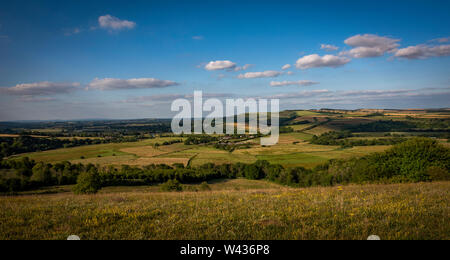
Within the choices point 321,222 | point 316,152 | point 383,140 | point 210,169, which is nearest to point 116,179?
point 210,169

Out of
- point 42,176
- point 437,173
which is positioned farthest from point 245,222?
point 42,176

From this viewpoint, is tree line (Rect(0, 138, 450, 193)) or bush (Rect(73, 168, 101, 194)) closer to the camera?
tree line (Rect(0, 138, 450, 193))

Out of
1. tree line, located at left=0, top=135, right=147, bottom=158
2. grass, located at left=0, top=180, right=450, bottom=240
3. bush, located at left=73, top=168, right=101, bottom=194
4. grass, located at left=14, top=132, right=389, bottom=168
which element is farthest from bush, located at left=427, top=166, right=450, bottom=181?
tree line, located at left=0, top=135, right=147, bottom=158

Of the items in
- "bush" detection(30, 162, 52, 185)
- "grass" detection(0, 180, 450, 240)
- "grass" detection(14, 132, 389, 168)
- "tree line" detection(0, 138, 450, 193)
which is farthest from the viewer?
"grass" detection(14, 132, 389, 168)

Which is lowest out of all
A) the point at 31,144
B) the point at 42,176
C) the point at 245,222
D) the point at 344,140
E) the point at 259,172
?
the point at 259,172

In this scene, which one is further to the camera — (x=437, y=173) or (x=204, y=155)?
(x=204, y=155)

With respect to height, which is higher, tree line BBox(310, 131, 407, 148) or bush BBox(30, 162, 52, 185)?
tree line BBox(310, 131, 407, 148)

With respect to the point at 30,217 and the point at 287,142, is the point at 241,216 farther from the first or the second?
the point at 287,142

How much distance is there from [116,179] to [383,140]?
338 feet

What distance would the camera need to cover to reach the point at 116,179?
5638cm

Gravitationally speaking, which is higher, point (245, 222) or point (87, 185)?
point (245, 222)

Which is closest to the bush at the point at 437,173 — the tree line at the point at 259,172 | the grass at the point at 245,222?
the tree line at the point at 259,172

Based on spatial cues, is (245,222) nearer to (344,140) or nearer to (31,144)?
(344,140)

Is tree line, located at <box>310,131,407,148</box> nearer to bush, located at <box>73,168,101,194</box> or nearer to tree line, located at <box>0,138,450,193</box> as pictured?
tree line, located at <box>0,138,450,193</box>
